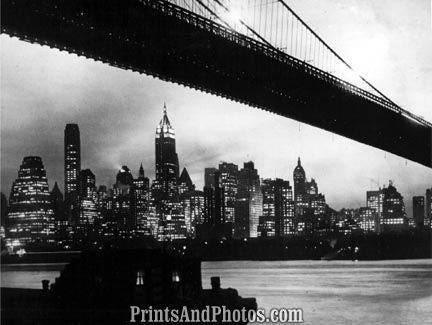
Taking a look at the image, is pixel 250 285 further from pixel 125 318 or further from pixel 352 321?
pixel 125 318

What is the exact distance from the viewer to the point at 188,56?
23062mm

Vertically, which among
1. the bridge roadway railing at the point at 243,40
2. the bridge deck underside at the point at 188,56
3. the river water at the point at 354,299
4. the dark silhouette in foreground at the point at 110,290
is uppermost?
the bridge roadway railing at the point at 243,40

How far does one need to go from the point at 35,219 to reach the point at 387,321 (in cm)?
10577

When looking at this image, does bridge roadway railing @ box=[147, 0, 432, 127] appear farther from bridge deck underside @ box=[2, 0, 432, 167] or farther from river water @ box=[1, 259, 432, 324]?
river water @ box=[1, 259, 432, 324]

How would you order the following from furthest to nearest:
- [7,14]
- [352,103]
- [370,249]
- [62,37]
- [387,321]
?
[370,249] → [352,103] → [387,321] → [62,37] → [7,14]

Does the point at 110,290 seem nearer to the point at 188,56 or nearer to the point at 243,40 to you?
the point at 188,56

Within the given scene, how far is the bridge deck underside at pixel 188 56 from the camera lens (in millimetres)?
18781

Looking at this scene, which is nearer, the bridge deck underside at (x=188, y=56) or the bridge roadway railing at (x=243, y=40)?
the bridge deck underside at (x=188, y=56)

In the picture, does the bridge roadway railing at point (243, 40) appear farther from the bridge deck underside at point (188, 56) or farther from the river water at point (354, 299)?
the river water at point (354, 299)

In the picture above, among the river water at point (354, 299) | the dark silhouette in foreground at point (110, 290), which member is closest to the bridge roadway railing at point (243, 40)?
the dark silhouette in foreground at point (110, 290)

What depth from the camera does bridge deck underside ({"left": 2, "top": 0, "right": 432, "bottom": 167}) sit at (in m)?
18.8

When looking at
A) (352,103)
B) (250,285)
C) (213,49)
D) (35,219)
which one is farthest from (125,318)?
(35,219)

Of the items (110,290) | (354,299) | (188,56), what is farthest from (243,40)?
(354,299)

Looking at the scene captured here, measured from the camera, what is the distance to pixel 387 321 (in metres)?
26.6
